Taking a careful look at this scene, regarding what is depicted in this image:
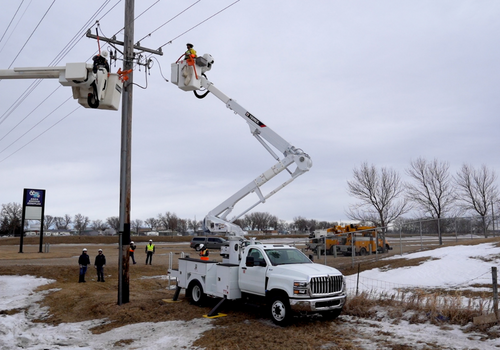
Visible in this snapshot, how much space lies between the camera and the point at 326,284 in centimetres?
975

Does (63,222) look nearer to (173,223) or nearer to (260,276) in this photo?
(173,223)

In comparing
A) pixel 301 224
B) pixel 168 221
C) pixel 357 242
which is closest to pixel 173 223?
pixel 168 221

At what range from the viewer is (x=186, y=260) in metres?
13.5

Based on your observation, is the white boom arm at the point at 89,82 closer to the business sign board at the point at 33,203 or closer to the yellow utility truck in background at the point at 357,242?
the yellow utility truck in background at the point at 357,242

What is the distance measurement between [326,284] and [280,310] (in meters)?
1.25

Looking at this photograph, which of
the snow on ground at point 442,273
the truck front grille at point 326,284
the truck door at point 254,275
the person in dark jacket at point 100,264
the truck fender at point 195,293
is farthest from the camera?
the person in dark jacket at point 100,264

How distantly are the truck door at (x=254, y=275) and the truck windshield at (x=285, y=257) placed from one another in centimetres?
25

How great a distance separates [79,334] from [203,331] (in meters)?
3.29

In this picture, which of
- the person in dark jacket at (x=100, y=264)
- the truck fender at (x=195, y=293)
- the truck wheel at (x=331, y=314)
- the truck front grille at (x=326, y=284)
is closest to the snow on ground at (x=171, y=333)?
the truck wheel at (x=331, y=314)

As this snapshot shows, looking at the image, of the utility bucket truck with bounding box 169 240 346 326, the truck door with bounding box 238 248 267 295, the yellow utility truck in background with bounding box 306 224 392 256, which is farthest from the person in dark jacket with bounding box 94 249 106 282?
the yellow utility truck in background with bounding box 306 224 392 256

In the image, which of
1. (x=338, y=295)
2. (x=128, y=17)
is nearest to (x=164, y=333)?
(x=338, y=295)

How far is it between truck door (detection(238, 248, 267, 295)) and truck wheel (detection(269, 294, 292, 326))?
61 cm

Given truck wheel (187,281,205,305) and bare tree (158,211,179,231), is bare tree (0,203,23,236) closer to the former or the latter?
bare tree (158,211,179,231)

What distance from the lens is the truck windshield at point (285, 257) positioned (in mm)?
10773
